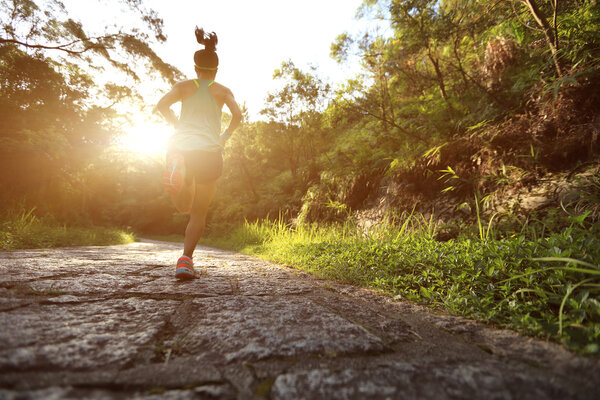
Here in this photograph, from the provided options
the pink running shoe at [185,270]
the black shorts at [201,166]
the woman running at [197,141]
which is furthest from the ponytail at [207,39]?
the pink running shoe at [185,270]

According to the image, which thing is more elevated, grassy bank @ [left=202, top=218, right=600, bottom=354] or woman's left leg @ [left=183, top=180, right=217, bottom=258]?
woman's left leg @ [left=183, top=180, right=217, bottom=258]

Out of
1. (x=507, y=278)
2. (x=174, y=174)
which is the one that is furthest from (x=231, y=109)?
(x=507, y=278)

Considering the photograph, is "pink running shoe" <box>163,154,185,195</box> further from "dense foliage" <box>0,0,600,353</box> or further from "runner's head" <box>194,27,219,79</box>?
"dense foliage" <box>0,0,600,353</box>

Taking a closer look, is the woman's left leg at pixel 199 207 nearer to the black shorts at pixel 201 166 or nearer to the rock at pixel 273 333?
the black shorts at pixel 201 166

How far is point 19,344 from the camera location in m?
0.79

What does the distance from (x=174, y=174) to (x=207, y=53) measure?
136 centimetres

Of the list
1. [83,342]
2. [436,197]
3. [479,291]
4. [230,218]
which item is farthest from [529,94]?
[230,218]

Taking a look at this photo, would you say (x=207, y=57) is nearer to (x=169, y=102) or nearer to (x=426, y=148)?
(x=169, y=102)

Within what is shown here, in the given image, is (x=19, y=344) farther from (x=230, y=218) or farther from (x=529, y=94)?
(x=230, y=218)

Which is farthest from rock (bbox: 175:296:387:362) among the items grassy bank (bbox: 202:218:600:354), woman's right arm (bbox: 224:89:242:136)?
woman's right arm (bbox: 224:89:242:136)

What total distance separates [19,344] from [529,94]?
551cm

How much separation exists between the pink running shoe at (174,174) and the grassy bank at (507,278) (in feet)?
5.40

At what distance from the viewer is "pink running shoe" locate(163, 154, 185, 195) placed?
2.23 m

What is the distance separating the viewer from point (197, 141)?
2.39 metres
